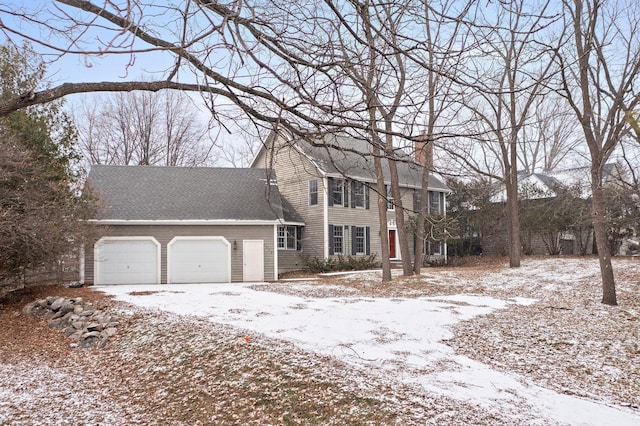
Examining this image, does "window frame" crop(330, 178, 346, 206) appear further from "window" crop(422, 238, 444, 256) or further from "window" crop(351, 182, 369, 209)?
"window" crop(422, 238, 444, 256)

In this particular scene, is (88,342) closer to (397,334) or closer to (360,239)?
(397,334)

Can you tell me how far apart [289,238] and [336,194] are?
9.81ft

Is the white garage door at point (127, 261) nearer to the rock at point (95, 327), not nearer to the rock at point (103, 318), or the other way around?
the rock at point (103, 318)

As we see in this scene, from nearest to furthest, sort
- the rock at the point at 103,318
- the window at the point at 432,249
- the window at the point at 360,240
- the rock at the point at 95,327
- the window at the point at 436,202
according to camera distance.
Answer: the rock at the point at 95,327, the rock at the point at 103,318, the window at the point at 360,240, the window at the point at 432,249, the window at the point at 436,202

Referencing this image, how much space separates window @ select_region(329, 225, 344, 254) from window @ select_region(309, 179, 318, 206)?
4.73 ft

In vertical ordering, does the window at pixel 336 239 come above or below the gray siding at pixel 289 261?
above

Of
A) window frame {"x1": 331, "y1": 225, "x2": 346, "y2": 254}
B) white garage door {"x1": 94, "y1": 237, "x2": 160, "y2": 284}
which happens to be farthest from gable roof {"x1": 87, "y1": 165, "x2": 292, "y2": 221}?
window frame {"x1": 331, "y1": 225, "x2": 346, "y2": 254}

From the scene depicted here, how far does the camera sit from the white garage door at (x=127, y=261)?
62.9ft

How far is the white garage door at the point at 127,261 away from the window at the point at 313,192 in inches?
311

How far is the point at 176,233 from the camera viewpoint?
20062mm

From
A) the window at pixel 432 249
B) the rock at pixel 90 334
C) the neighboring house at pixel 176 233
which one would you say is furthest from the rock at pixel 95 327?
the window at pixel 432 249

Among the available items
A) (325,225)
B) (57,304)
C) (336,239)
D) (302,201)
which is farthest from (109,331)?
(302,201)

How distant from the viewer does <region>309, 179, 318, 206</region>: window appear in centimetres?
2492

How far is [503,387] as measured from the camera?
22.2ft
